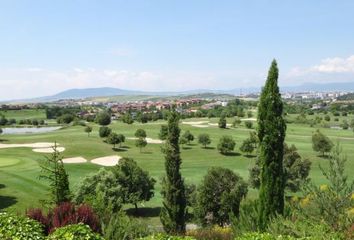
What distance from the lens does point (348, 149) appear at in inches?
2616

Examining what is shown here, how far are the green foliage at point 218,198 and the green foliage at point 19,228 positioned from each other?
23.2 m

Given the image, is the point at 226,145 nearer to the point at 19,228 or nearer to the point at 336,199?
the point at 336,199

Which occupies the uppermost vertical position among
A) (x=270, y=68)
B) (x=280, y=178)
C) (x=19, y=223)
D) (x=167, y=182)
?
(x=270, y=68)

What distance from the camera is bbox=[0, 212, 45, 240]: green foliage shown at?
998cm

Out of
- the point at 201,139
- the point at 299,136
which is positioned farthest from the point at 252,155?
the point at 299,136

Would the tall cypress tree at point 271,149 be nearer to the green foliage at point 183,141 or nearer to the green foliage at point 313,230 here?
the green foliage at point 313,230

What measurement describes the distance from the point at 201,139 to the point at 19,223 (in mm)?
57246

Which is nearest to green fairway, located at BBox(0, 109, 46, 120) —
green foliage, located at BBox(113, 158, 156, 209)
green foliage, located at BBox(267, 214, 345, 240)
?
green foliage, located at BBox(113, 158, 156, 209)

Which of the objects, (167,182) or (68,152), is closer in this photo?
(167,182)

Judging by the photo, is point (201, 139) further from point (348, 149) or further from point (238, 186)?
point (238, 186)

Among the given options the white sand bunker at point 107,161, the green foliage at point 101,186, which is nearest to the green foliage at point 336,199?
the green foliage at point 101,186

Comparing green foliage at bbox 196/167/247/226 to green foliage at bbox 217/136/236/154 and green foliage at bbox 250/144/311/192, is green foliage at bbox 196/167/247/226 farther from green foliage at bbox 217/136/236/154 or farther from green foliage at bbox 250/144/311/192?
green foliage at bbox 217/136/236/154

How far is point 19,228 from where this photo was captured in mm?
10250

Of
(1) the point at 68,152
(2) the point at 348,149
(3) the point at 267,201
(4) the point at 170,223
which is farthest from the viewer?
(2) the point at 348,149
